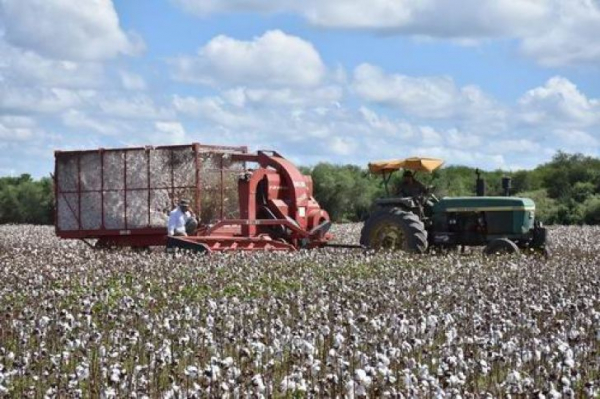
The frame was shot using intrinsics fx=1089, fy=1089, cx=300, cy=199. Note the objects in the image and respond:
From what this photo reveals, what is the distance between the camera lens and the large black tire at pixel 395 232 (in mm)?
23719

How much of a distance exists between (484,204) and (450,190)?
1158 inches

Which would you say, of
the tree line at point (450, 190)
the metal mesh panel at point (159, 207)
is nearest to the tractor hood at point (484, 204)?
the metal mesh panel at point (159, 207)

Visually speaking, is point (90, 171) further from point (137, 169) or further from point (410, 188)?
point (410, 188)

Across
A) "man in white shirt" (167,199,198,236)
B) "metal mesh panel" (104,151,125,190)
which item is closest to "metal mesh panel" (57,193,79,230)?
"metal mesh panel" (104,151,125,190)

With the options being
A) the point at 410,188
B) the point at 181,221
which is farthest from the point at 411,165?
the point at 181,221

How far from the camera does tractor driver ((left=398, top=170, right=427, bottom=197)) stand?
25000mm

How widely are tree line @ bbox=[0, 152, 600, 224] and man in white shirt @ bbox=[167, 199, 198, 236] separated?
76.3 feet

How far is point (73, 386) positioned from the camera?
8.39 metres

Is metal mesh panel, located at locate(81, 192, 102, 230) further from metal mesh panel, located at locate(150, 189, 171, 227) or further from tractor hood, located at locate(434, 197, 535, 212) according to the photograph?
tractor hood, located at locate(434, 197, 535, 212)

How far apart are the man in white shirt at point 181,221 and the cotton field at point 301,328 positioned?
3573 mm

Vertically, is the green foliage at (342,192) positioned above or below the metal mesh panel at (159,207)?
above

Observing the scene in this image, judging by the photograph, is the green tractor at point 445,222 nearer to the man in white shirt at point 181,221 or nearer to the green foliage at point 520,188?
the man in white shirt at point 181,221

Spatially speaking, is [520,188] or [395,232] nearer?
[395,232]

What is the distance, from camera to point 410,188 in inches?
990
